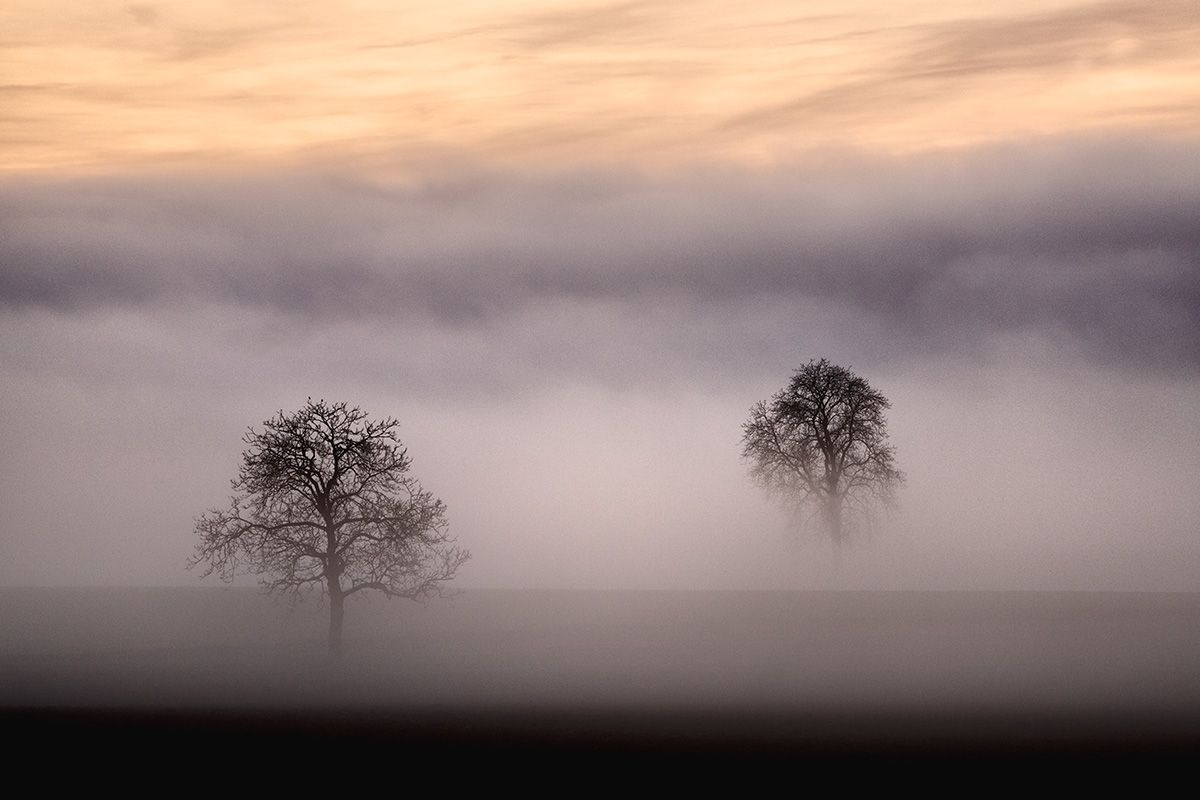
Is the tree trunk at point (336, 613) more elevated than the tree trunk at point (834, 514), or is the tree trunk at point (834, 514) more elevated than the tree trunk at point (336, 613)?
the tree trunk at point (834, 514)

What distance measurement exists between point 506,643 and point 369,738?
30.0m

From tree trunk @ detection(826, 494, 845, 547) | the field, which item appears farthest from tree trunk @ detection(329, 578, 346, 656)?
tree trunk @ detection(826, 494, 845, 547)

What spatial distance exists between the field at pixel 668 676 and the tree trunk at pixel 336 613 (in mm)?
917

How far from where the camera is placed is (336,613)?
53781 mm

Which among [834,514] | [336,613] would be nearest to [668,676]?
[336,613]

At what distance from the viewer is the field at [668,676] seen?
1400 inches

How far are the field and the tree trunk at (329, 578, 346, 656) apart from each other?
917mm

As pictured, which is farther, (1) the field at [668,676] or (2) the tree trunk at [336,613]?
(2) the tree trunk at [336,613]

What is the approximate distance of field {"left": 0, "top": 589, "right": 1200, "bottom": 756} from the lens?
35562 millimetres

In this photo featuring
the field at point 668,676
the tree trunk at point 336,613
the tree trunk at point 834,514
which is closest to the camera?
the field at point 668,676

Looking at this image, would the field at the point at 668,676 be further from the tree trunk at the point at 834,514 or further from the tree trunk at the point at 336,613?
the tree trunk at the point at 834,514

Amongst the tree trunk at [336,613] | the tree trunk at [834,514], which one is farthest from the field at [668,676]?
the tree trunk at [834,514]

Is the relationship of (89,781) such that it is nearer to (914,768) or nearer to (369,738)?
(369,738)

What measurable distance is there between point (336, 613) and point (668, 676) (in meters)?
13.5
